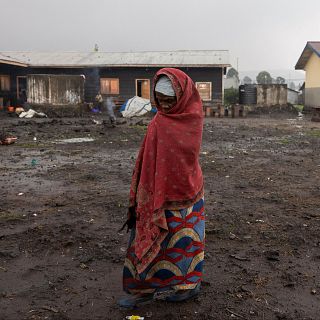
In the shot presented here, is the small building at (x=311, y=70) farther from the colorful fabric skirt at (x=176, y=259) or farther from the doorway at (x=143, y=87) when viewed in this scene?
the colorful fabric skirt at (x=176, y=259)

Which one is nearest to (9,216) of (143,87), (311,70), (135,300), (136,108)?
(135,300)

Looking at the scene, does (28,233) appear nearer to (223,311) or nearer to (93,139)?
(223,311)

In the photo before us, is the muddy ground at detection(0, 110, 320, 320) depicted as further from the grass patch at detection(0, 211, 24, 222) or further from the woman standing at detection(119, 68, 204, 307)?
the woman standing at detection(119, 68, 204, 307)

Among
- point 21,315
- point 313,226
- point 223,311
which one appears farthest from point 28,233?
point 313,226

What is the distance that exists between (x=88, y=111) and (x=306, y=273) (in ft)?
67.5

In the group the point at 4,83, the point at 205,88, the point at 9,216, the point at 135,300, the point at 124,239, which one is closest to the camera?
the point at 135,300

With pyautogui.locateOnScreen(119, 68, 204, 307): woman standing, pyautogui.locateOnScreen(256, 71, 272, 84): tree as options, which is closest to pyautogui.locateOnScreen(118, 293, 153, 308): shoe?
pyautogui.locateOnScreen(119, 68, 204, 307): woman standing

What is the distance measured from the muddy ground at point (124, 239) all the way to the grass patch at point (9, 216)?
0.04 feet

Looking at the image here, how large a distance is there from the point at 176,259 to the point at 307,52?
2598 cm

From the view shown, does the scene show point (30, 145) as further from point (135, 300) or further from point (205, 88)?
point (205, 88)

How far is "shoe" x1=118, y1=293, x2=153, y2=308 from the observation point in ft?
9.04

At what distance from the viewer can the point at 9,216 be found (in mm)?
4738

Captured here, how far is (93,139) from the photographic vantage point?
38.8ft

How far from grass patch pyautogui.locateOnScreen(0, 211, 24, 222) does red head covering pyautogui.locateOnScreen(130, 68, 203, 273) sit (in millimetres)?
2490
